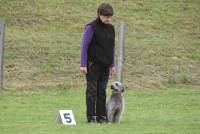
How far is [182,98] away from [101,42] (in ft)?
19.2

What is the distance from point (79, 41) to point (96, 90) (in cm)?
1065

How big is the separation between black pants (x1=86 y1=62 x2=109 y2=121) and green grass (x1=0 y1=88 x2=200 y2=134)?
32 centimetres

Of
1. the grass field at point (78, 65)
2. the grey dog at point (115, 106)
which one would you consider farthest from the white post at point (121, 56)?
the grey dog at point (115, 106)

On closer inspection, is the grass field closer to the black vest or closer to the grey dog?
the grey dog

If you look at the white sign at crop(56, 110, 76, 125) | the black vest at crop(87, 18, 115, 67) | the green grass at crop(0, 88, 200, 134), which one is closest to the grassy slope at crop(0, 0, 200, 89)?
the green grass at crop(0, 88, 200, 134)

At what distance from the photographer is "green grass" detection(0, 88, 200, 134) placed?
43.2 ft

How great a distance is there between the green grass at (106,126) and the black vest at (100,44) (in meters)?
1.13

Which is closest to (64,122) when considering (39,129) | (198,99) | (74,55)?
(39,129)

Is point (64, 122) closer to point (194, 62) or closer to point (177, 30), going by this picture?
point (194, 62)

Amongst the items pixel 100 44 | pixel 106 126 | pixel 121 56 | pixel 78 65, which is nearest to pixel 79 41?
pixel 78 65

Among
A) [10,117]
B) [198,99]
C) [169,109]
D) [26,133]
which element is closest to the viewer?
[26,133]

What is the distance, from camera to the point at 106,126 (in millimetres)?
13586

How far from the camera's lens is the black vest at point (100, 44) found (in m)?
14.0

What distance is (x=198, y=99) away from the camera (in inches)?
757
